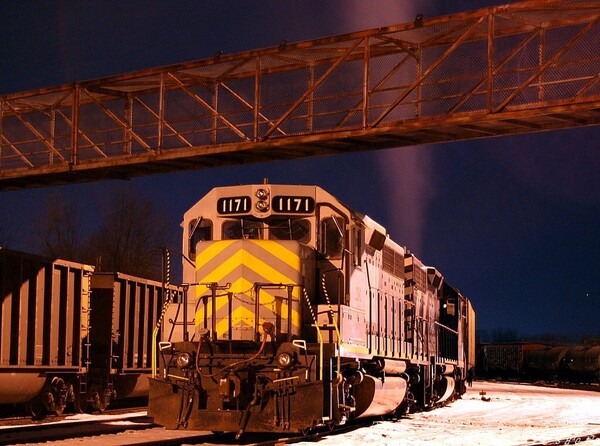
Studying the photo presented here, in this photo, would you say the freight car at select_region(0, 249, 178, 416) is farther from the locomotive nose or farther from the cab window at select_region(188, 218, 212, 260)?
the locomotive nose

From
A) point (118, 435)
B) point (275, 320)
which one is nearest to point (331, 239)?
point (275, 320)

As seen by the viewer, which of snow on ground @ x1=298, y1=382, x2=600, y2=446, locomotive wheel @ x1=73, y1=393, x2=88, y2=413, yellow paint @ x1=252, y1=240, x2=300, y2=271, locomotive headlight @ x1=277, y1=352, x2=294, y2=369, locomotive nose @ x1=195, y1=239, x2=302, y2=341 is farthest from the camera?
locomotive wheel @ x1=73, y1=393, x2=88, y2=413

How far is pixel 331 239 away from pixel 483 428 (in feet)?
19.0

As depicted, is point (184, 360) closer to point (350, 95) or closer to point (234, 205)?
point (234, 205)

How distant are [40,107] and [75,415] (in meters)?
7.24

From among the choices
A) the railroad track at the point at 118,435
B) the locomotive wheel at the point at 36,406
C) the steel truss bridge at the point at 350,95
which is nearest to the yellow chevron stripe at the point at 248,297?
the railroad track at the point at 118,435

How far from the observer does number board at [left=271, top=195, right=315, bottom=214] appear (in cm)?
1403

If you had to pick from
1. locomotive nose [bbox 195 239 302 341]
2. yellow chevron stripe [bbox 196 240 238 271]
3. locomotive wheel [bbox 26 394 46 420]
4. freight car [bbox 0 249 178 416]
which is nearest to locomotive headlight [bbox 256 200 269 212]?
locomotive nose [bbox 195 239 302 341]

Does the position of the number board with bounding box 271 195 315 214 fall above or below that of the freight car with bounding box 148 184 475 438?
above

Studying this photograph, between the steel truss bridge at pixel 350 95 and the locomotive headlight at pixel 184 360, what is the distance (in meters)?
5.00

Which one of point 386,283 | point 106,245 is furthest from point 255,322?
point 106,245

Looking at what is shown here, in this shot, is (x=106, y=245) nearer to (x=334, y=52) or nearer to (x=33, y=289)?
(x=33, y=289)

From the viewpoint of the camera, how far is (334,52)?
17.2m

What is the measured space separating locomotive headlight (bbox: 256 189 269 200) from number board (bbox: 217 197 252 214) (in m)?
0.15
